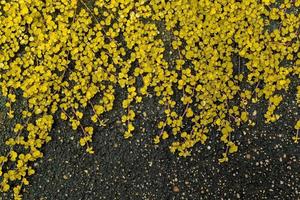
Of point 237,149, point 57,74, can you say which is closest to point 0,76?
point 57,74

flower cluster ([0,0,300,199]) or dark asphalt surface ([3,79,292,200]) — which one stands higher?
flower cluster ([0,0,300,199])

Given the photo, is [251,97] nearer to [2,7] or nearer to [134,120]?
[134,120]

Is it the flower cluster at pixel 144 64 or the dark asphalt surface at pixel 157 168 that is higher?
the flower cluster at pixel 144 64

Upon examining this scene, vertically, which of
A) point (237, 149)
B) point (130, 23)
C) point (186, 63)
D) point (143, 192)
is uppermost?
point (130, 23)

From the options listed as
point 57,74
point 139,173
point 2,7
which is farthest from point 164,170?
point 2,7

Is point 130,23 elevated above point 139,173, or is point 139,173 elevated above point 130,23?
point 130,23

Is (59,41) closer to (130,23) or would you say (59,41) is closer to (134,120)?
(130,23)

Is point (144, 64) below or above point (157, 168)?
above
